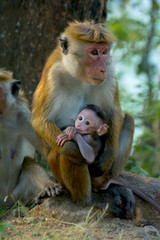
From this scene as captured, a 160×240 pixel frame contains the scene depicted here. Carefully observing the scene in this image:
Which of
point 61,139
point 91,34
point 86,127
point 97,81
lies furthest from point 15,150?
point 91,34

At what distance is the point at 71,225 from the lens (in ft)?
14.0

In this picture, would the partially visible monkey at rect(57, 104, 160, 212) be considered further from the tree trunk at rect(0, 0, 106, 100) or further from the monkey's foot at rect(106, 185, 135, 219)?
the tree trunk at rect(0, 0, 106, 100)

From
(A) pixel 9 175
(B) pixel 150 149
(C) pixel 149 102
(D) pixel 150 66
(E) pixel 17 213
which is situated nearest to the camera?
(E) pixel 17 213

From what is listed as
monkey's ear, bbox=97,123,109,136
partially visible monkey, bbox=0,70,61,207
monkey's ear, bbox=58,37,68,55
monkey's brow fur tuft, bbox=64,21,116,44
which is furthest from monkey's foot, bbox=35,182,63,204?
monkey's brow fur tuft, bbox=64,21,116,44

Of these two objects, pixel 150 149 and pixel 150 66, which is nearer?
pixel 150 149

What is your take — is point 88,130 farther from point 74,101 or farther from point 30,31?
point 30,31

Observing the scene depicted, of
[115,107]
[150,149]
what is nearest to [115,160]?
[115,107]

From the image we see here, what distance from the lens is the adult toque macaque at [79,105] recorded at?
4.29 meters

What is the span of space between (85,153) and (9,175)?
175 cm

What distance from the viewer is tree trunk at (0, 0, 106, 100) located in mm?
6461

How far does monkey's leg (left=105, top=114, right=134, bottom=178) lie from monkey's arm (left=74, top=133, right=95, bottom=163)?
715 mm

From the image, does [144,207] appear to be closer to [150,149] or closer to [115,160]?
[115,160]

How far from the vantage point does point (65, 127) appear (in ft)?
15.2

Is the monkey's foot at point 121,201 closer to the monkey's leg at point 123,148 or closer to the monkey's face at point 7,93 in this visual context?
the monkey's leg at point 123,148
